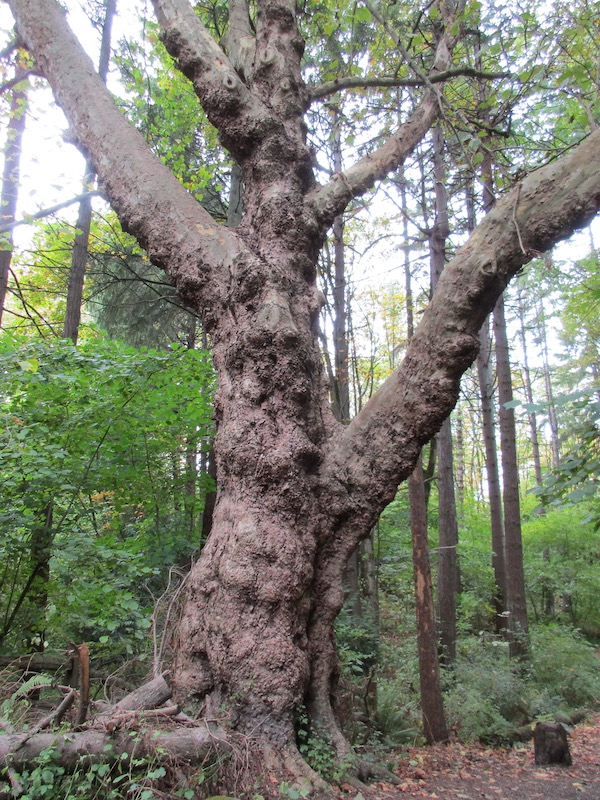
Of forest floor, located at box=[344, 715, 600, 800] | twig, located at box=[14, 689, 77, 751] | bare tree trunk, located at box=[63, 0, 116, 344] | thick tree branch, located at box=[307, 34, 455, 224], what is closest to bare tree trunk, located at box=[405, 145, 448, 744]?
forest floor, located at box=[344, 715, 600, 800]

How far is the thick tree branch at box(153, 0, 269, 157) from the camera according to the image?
4.14 metres

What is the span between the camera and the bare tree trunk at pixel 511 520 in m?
9.33

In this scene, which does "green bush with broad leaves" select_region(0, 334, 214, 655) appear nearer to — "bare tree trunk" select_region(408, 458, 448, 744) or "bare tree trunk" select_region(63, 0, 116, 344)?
"bare tree trunk" select_region(63, 0, 116, 344)

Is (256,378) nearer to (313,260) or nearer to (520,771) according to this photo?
(313,260)

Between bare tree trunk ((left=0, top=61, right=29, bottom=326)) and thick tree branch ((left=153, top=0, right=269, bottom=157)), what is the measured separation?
1.88m

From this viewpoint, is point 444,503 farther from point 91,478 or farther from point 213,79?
point 213,79

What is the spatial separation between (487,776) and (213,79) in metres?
6.11

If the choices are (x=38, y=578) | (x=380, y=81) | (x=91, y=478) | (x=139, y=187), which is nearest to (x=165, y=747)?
(x=38, y=578)

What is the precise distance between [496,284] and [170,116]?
743 centimetres

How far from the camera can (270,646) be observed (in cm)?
304

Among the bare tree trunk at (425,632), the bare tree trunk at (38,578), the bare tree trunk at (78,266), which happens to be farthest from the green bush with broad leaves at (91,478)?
the bare tree trunk at (425,632)

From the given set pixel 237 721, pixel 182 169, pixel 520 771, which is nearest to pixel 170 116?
pixel 182 169

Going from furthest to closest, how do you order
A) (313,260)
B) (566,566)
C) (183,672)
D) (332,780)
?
(566,566) < (313,260) < (183,672) < (332,780)

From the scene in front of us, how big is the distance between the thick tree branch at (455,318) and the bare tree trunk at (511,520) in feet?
21.5
